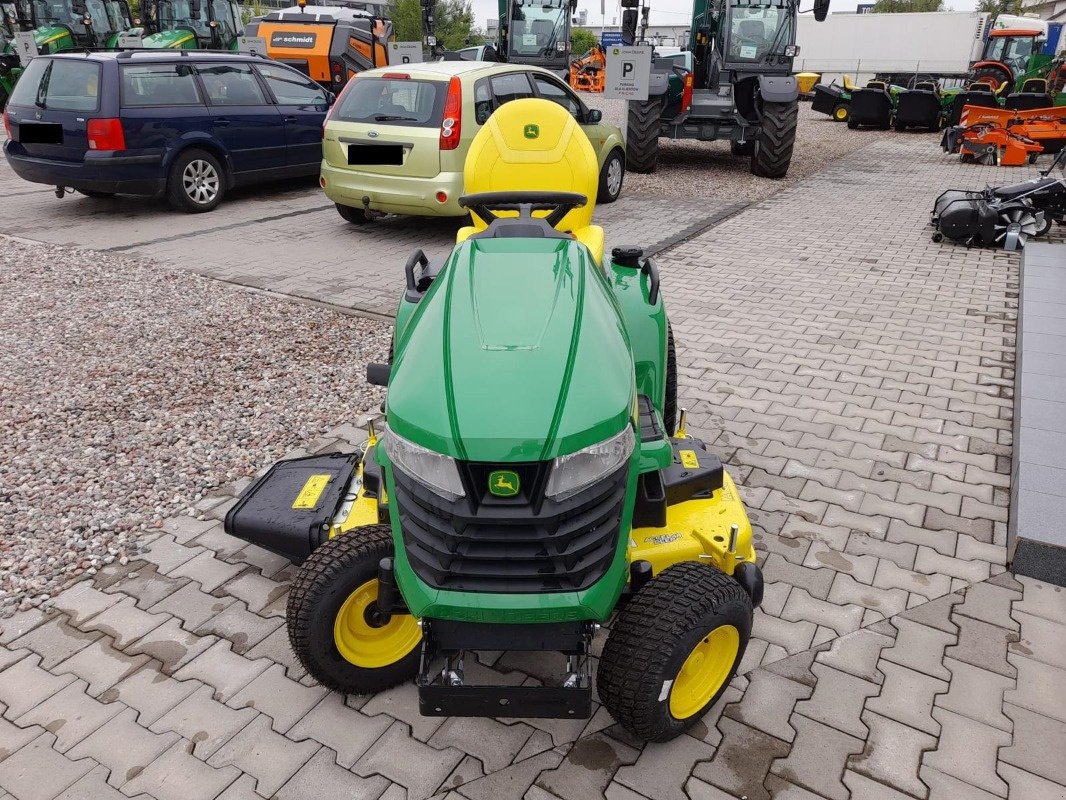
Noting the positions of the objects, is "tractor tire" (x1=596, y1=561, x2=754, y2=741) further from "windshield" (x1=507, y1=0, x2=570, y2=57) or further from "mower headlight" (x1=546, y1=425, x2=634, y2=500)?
"windshield" (x1=507, y1=0, x2=570, y2=57)

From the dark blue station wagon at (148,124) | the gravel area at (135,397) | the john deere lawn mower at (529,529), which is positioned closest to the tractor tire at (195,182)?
the dark blue station wagon at (148,124)

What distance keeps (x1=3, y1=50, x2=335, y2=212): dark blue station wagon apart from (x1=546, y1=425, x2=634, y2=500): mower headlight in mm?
8292

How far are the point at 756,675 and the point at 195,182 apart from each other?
8.74 m

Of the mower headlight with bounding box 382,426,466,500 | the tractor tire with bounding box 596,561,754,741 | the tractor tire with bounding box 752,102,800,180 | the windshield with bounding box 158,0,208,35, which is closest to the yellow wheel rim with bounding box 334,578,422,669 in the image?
the mower headlight with bounding box 382,426,466,500

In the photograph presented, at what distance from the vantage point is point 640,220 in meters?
9.38

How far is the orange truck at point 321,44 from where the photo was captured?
16766 millimetres

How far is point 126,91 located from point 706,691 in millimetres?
8776

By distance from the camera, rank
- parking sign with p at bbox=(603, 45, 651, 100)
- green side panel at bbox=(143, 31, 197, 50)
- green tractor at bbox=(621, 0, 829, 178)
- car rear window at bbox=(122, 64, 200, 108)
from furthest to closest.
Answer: green side panel at bbox=(143, 31, 197, 50) → green tractor at bbox=(621, 0, 829, 178) → parking sign with p at bbox=(603, 45, 651, 100) → car rear window at bbox=(122, 64, 200, 108)

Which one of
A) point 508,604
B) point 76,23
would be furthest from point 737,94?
point 76,23

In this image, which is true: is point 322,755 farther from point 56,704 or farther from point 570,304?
point 570,304

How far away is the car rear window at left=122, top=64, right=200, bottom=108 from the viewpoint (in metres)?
8.43

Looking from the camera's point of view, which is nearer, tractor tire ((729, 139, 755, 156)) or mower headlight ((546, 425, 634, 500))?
mower headlight ((546, 425, 634, 500))

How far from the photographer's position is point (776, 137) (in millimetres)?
11695

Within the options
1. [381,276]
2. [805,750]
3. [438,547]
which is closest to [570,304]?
[438,547]
